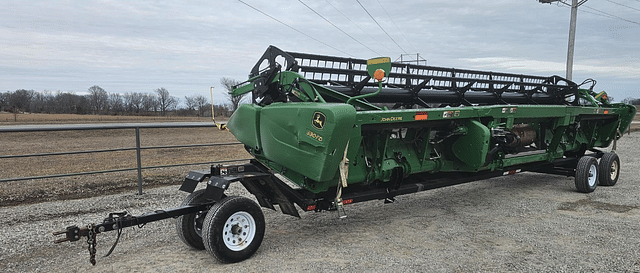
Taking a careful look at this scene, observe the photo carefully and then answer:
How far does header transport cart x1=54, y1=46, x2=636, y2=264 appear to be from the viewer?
4074 mm

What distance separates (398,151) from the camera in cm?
540

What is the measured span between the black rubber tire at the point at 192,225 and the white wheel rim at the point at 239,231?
1.53ft

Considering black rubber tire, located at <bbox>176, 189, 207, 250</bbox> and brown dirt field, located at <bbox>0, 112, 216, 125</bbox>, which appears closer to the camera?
black rubber tire, located at <bbox>176, 189, 207, 250</bbox>

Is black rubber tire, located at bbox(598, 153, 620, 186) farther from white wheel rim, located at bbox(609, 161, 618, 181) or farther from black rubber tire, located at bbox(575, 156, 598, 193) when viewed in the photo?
black rubber tire, located at bbox(575, 156, 598, 193)

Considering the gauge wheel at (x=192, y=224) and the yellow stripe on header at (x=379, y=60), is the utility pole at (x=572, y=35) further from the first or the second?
the gauge wheel at (x=192, y=224)

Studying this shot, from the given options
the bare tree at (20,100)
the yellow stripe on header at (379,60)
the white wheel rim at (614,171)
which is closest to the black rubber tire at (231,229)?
the yellow stripe on header at (379,60)

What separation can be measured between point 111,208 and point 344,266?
4.01m

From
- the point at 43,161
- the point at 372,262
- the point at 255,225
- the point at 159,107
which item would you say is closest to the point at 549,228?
the point at 372,262

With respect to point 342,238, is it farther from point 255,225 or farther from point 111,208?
point 111,208

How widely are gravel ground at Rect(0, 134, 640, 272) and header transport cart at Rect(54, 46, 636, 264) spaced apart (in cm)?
36

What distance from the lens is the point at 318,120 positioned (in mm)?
4070

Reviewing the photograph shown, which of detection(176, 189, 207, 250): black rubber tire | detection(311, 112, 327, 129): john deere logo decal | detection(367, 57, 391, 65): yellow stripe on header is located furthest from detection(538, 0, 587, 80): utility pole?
detection(176, 189, 207, 250): black rubber tire

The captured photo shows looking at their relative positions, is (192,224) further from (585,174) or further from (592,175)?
(592,175)

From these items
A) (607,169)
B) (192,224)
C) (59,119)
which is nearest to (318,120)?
(192,224)
